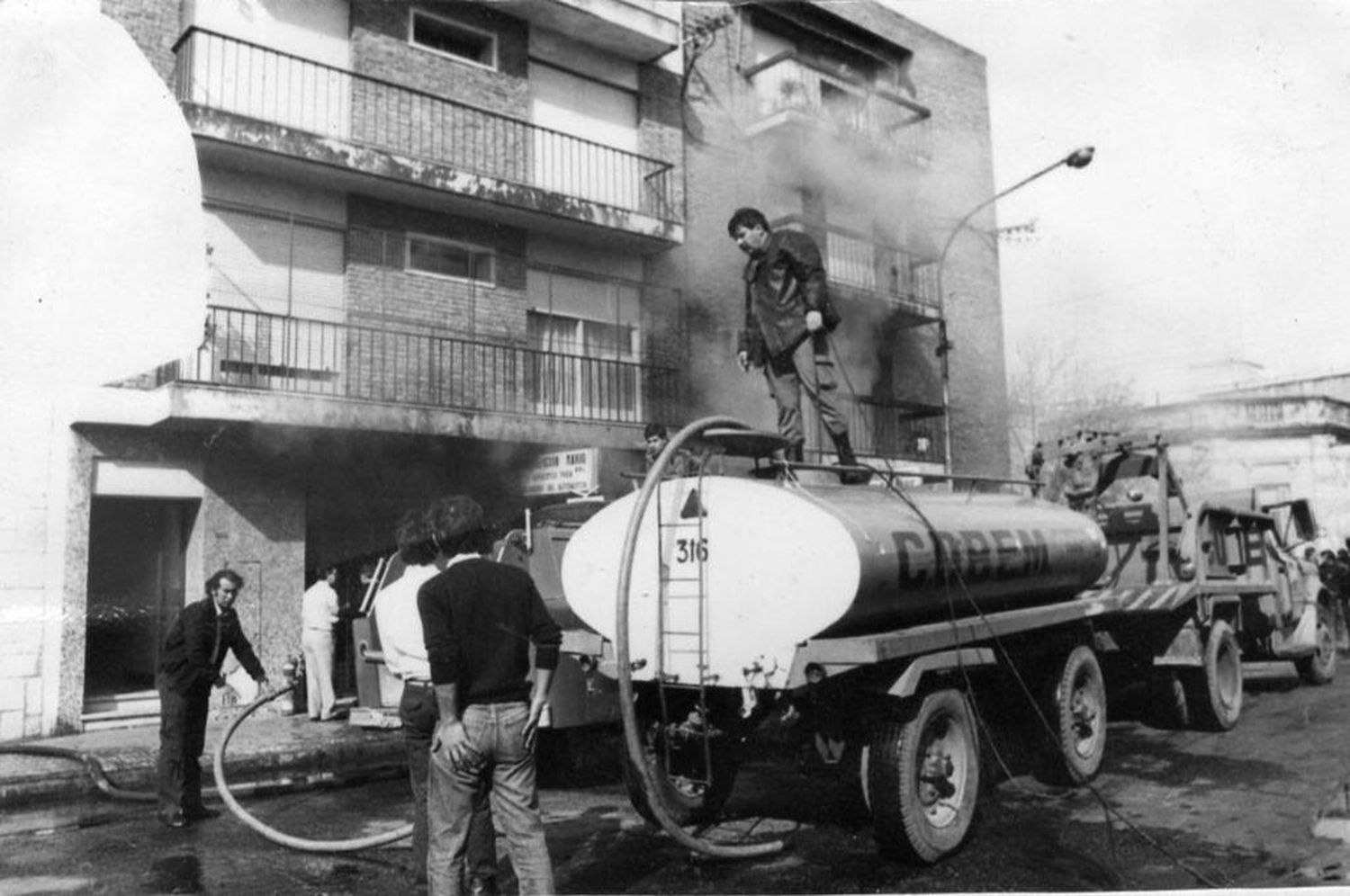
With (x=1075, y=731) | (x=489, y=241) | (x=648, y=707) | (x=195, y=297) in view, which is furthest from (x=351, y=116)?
(x=1075, y=731)

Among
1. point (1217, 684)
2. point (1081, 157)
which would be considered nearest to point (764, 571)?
point (1081, 157)

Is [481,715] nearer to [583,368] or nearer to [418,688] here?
[418,688]

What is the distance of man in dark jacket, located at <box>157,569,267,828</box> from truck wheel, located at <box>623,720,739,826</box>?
2.80 metres

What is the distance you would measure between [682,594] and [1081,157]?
483 cm

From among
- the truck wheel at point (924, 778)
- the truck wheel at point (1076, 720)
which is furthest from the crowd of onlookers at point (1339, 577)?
the truck wheel at point (924, 778)

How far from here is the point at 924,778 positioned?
210 inches

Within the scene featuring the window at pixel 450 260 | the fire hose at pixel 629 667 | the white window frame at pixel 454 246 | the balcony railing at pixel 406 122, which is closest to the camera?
the fire hose at pixel 629 667

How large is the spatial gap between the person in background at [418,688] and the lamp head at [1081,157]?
219 inches

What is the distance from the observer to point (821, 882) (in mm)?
4969

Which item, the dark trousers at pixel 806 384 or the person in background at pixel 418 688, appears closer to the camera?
the person in background at pixel 418 688

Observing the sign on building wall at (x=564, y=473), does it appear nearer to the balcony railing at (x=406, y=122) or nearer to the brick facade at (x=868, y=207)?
the brick facade at (x=868, y=207)

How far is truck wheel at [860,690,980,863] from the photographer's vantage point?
5.06m

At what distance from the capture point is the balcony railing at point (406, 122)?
37.9 ft

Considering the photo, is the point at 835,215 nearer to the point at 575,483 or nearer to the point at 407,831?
the point at 575,483
